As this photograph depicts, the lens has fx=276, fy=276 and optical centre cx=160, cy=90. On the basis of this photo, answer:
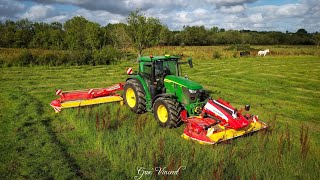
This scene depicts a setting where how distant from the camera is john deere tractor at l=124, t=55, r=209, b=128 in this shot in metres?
7.84

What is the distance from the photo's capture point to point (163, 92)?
345 inches

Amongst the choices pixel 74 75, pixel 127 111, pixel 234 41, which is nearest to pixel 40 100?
pixel 127 111

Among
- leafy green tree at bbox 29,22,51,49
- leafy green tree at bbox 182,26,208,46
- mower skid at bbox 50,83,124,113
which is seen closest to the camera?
mower skid at bbox 50,83,124,113

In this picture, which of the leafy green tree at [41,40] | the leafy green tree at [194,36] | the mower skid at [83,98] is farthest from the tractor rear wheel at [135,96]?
the leafy green tree at [194,36]

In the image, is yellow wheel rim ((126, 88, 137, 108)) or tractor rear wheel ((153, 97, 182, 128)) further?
yellow wheel rim ((126, 88, 137, 108))

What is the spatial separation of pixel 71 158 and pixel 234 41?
265 ft

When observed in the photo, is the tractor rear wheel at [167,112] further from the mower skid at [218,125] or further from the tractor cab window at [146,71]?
the tractor cab window at [146,71]

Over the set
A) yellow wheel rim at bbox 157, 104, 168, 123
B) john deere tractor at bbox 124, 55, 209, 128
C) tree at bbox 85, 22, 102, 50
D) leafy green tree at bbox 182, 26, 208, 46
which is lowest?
yellow wheel rim at bbox 157, 104, 168, 123

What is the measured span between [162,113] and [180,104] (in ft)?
1.97

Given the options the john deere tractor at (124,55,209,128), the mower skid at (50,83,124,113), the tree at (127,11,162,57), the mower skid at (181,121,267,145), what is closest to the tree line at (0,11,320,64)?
the tree at (127,11,162,57)

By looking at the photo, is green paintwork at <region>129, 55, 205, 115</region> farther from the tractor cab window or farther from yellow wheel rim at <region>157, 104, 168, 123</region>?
yellow wheel rim at <region>157, 104, 168, 123</region>

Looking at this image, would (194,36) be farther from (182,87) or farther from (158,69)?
(182,87)

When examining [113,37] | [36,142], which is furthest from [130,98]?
[113,37]

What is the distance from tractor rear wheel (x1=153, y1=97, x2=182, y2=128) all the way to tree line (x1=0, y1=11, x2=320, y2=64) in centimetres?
1865
